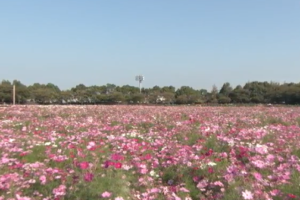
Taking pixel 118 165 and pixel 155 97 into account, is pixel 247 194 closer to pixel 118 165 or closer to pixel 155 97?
pixel 118 165

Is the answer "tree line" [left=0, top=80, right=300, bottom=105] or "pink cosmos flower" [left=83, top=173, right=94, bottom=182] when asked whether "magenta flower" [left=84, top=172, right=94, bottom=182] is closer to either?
"pink cosmos flower" [left=83, top=173, right=94, bottom=182]

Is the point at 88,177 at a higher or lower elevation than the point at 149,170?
higher

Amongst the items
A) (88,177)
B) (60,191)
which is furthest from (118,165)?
(60,191)

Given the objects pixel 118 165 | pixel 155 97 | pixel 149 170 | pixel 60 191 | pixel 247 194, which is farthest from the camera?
pixel 155 97

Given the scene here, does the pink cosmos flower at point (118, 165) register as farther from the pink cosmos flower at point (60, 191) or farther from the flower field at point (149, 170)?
the pink cosmos flower at point (60, 191)

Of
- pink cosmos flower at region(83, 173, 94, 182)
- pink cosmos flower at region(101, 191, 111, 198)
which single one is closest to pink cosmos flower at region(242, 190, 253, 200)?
pink cosmos flower at region(101, 191, 111, 198)

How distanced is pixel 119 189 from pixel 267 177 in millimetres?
2270

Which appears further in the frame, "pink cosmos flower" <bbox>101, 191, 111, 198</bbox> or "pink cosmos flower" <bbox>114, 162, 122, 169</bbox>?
"pink cosmos flower" <bbox>114, 162, 122, 169</bbox>

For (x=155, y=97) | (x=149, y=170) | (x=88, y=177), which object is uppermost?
(x=155, y=97)

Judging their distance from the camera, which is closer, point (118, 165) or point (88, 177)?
point (88, 177)

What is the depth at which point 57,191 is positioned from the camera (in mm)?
4379

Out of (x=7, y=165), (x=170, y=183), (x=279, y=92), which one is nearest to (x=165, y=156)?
(x=170, y=183)

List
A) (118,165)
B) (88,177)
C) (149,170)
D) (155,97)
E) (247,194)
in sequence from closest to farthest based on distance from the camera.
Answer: (247,194)
(88,177)
(118,165)
(149,170)
(155,97)

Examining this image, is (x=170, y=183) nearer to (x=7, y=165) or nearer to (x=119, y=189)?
(x=119, y=189)
